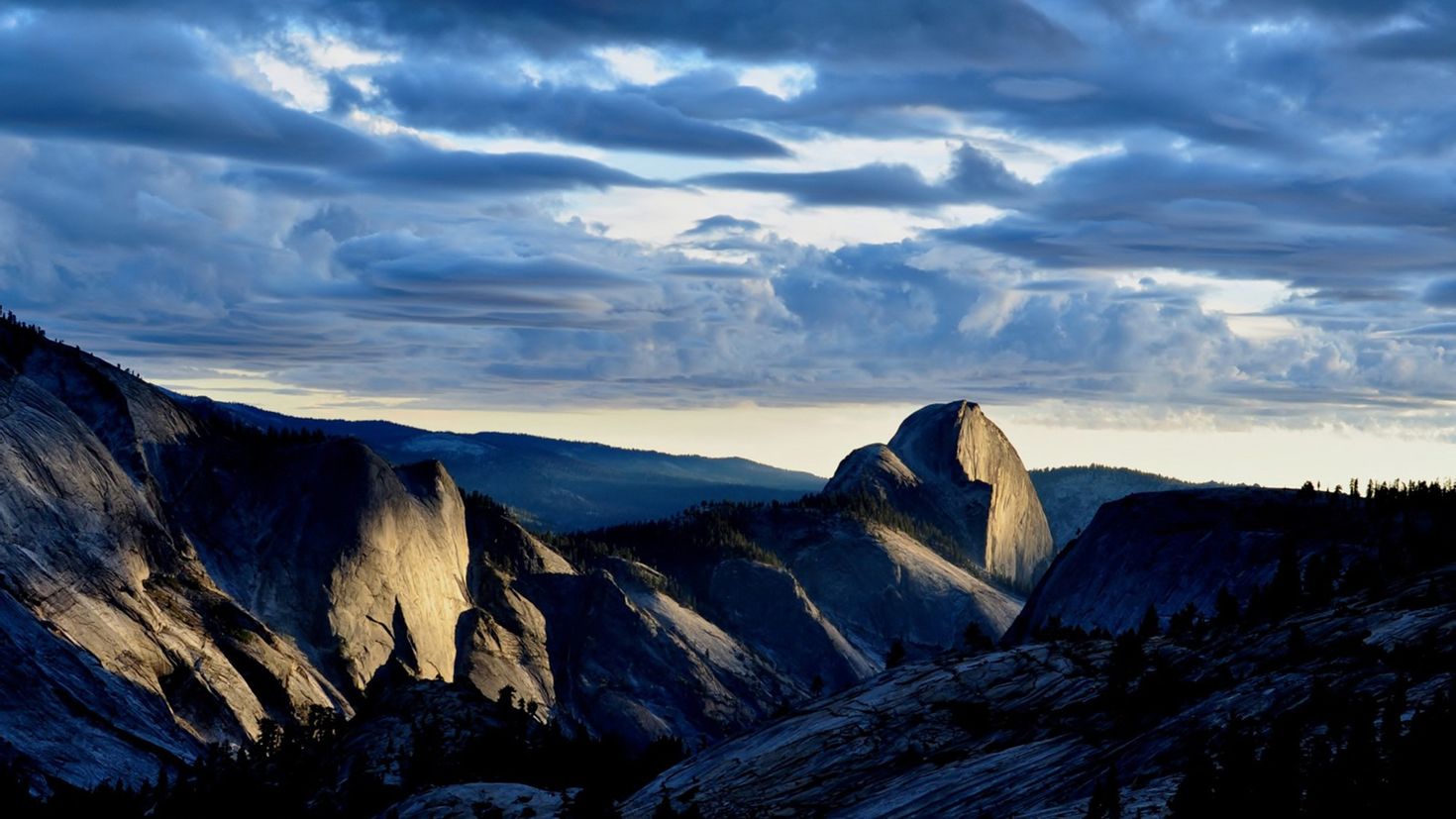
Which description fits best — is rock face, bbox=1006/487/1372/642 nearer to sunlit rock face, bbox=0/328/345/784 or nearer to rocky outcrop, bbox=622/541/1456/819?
rocky outcrop, bbox=622/541/1456/819

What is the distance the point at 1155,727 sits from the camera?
8781 cm

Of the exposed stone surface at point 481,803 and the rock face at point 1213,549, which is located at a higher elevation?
the rock face at point 1213,549

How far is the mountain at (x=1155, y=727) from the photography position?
71562 mm

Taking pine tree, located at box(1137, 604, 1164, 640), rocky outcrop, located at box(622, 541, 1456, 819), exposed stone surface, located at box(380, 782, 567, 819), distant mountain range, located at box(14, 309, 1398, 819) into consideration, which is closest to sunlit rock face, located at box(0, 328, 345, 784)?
distant mountain range, located at box(14, 309, 1398, 819)

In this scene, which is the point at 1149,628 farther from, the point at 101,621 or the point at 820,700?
the point at 101,621

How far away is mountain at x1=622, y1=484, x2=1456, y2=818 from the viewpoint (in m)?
71.6

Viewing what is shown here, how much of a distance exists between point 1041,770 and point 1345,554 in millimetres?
94147

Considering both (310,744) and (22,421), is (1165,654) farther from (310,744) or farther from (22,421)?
(22,421)

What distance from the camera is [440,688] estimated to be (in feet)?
456

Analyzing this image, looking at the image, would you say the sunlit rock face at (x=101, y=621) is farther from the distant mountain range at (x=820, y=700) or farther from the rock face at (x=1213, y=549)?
the rock face at (x=1213, y=549)

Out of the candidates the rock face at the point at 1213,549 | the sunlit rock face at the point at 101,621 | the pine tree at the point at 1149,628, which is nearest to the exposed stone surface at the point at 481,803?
the pine tree at the point at 1149,628

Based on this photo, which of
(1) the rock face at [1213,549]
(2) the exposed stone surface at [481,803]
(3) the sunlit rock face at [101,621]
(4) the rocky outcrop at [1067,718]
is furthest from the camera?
(1) the rock face at [1213,549]

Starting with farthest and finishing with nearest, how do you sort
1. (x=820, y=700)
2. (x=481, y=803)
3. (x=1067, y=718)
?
(x=820, y=700)
(x=481, y=803)
(x=1067, y=718)

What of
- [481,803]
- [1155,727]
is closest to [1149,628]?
[1155,727]
